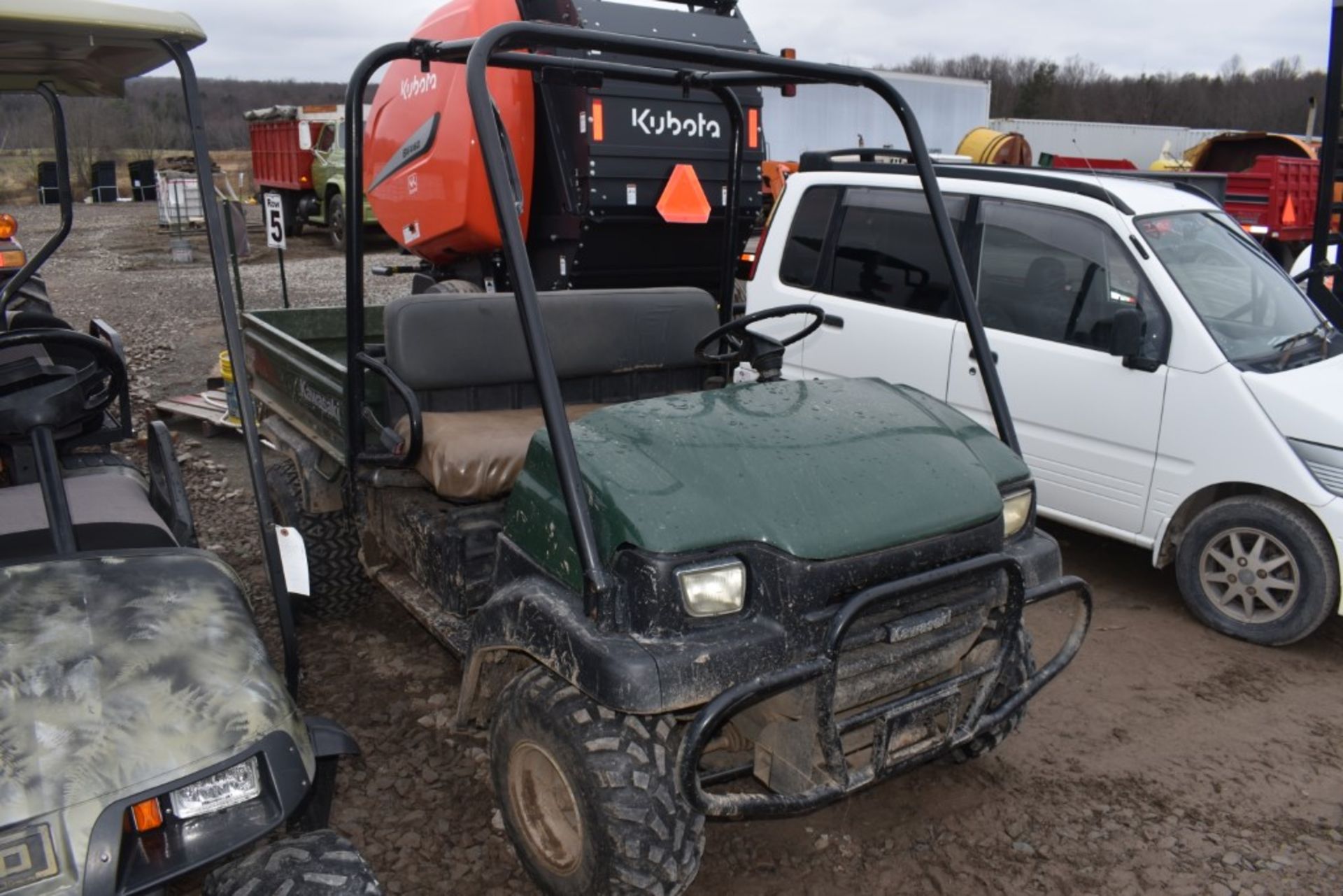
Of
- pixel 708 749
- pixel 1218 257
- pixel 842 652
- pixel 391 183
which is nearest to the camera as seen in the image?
pixel 842 652

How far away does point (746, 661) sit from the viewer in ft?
7.48

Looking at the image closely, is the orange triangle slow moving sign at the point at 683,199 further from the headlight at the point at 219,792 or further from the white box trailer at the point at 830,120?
the white box trailer at the point at 830,120

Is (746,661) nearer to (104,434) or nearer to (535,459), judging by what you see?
(535,459)

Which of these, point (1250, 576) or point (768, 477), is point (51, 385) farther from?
point (1250, 576)

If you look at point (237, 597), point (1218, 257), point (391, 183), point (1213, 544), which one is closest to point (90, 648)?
point (237, 597)

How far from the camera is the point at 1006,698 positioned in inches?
108

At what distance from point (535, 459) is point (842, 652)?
3.03 feet

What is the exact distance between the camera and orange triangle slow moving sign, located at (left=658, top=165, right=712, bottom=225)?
5.88 metres

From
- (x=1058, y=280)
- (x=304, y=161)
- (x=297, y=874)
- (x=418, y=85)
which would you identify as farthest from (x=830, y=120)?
(x=297, y=874)

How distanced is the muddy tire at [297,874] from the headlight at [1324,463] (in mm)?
3846

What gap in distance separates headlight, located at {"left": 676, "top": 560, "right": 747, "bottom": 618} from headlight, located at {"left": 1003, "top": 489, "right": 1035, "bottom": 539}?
865 mm

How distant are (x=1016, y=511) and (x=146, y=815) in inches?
86.1

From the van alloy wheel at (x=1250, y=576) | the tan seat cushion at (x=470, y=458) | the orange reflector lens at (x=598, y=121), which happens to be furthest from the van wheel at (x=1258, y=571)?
the orange reflector lens at (x=598, y=121)

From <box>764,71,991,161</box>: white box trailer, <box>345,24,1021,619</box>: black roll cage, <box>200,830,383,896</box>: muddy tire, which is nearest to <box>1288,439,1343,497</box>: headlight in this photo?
<box>345,24,1021,619</box>: black roll cage
